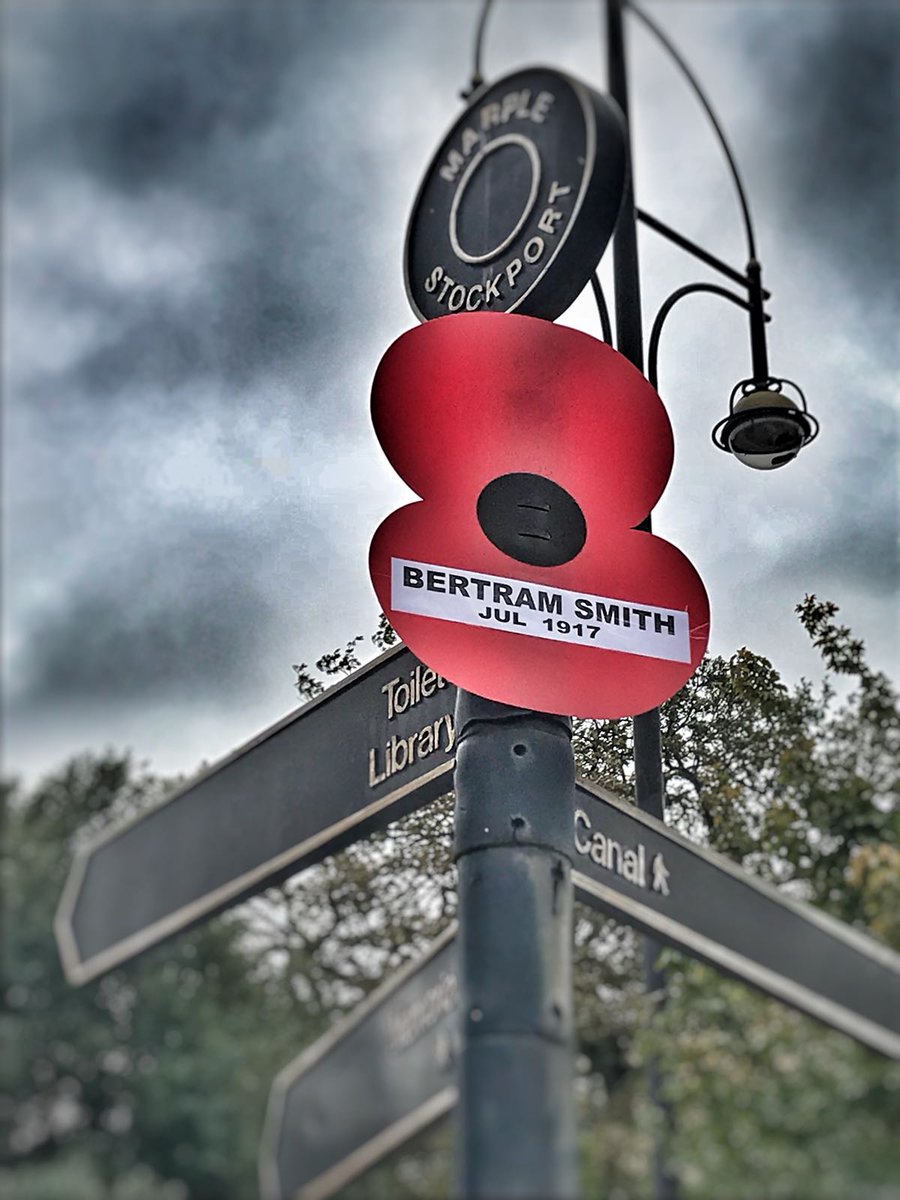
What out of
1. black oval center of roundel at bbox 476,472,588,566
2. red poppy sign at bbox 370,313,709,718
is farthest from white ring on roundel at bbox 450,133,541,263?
black oval center of roundel at bbox 476,472,588,566

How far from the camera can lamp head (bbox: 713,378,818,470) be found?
10.8 ft

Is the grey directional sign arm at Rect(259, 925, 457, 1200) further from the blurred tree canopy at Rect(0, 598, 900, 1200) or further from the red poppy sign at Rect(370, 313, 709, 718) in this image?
the red poppy sign at Rect(370, 313, 709, 718)

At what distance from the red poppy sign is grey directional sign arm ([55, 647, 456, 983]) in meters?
0.23

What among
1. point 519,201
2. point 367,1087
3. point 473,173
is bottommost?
point 367,1087

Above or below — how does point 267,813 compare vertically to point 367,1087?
above

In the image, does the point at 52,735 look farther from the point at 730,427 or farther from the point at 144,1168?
the point at 730,427

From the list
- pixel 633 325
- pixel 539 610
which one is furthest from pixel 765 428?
pixel 539 610

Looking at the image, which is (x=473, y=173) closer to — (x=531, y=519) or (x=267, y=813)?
(x=531, y=519)

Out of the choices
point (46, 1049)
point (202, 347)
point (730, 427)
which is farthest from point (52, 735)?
point (730, 427)

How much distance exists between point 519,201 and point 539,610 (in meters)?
0.80

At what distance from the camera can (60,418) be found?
246cm

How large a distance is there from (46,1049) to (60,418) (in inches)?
40.2

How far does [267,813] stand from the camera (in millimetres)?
2533

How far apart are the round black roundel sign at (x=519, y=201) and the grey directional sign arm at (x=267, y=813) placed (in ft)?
2.35
